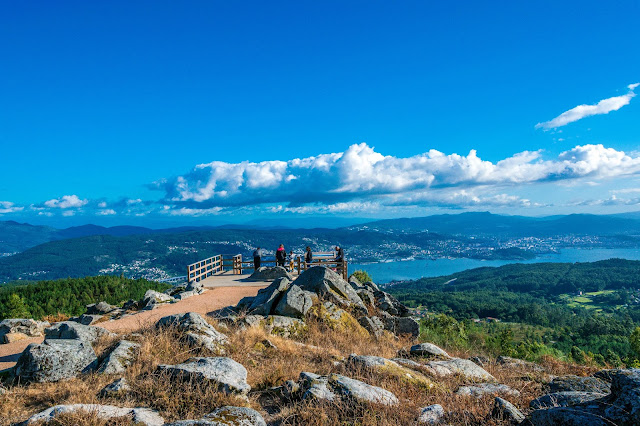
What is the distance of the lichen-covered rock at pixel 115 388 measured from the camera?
19.2ft

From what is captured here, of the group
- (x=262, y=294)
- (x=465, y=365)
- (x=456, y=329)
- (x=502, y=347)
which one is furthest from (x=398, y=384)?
(x=502, y=347)

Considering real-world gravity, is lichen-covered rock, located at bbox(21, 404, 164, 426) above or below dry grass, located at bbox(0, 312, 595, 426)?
above

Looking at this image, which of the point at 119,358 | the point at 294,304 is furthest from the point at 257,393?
the point at 294,304

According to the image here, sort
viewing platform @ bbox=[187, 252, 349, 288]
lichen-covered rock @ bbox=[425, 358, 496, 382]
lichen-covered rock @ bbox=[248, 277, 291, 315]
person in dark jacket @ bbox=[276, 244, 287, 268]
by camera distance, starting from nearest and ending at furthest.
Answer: lichen-covered rock @ bbox=[425, 358, 496, 382] < lichen-covered rock @ bbox=[248, 277, 291, 315] < viewing platform @ bbox=[187, 252, 349, 288] < person in dark jacket @ bbox=[276, 244, 287, 268]

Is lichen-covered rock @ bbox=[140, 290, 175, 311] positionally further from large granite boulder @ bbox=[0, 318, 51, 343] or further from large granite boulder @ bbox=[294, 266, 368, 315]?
large granite boulder @ bbox=[294, 266, 368, 315]

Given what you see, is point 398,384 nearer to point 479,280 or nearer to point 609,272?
point 479,280

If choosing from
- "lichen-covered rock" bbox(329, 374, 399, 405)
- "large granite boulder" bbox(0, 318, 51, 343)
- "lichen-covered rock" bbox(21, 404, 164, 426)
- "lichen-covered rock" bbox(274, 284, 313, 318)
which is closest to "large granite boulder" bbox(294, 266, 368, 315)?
"lichen-covered rock" bbox(274, 284, 313, 318)

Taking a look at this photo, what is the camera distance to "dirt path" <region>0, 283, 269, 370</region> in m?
12.0

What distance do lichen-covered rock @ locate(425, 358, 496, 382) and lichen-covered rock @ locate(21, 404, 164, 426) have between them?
228 inches

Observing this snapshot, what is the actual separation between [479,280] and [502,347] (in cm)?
12852

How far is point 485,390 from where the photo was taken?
6.78 meters

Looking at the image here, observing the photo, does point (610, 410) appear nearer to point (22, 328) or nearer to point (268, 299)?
point (268, 299)

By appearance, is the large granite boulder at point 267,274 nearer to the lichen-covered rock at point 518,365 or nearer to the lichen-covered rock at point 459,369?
the lichen-covered rock at point 518,365

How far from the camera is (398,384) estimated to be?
698cm
